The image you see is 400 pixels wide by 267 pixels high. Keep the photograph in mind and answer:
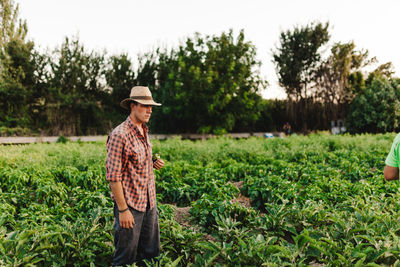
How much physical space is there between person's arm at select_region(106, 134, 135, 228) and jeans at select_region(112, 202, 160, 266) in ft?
0.39

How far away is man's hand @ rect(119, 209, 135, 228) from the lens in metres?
2.56

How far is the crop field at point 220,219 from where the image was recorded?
9.34 feet

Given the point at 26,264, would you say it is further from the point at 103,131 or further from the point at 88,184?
the point at 103,131

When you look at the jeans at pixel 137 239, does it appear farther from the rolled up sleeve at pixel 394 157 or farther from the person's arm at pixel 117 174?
the rolled up sleeve at pixel 394 157

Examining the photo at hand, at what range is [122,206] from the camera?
101 inches

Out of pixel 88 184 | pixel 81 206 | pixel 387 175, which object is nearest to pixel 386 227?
pixel 387 175

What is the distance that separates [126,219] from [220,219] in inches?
72.3

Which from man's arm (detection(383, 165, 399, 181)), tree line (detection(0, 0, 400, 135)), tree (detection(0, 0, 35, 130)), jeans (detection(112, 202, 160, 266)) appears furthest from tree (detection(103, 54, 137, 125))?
man's arm (detection(383, 165, 399, 181))

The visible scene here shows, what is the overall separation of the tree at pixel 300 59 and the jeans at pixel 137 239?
27.0 metres

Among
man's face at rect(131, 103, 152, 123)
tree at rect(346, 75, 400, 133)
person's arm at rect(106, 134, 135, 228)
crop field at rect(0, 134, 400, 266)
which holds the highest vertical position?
tree at rect(346, 75, 400, 133)

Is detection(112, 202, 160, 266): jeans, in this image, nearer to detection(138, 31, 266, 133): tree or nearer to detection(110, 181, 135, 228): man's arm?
detection(110, 181, 135, 228): man's arm

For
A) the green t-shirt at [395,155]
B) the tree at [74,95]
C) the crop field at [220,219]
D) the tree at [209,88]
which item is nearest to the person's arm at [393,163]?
the green t-shirt at [395,155]

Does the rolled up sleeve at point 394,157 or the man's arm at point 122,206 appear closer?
the rolled up sleeve at point 394,157

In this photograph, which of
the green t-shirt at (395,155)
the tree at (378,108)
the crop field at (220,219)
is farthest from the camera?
the tree at (378,108)
